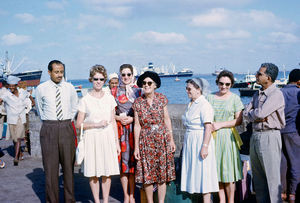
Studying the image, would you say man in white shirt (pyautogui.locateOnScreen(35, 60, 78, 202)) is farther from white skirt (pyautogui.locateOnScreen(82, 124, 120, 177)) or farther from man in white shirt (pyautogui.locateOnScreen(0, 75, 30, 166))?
man in white shirt (pyautogui.locateOnScreen(0, 75, 30, 166))

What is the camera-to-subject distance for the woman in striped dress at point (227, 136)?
158 inches

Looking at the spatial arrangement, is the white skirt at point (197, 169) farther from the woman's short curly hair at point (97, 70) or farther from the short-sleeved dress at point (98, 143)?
the woman's short curly hair at point (97, 70)

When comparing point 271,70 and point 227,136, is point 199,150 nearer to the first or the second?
point 227,136

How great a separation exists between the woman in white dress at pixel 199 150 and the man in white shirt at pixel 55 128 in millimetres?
1648

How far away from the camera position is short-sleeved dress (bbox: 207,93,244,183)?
4.02 metres

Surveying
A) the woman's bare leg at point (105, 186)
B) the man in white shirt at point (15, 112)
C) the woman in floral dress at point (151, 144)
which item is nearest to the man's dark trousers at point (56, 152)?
→ the woman's bare leg at point (105, 186)

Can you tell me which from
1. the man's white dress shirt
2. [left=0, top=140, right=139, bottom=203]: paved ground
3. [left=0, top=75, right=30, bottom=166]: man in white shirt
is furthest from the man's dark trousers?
[left=0, top=75, right=30, bottom=166]: man in white shirt

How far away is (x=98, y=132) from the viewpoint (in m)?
4.29

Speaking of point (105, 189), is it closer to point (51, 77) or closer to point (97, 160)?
point (97, 160)

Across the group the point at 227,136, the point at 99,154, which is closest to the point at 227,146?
the point at 227,136

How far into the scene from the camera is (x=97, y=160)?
4.27 meters

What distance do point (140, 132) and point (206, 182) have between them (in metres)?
1.06

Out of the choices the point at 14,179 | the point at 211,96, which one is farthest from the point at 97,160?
the point at 14,179

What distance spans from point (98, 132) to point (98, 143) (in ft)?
0.49
